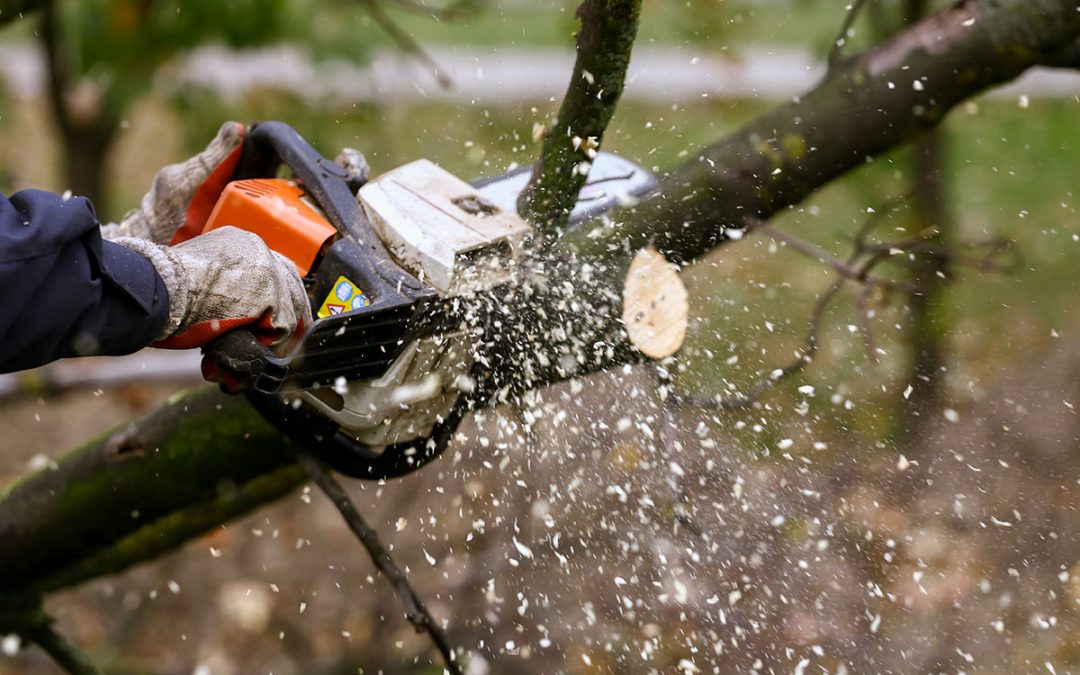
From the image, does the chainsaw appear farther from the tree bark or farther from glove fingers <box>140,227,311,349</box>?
the tree bark

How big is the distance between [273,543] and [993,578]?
2.57 meters

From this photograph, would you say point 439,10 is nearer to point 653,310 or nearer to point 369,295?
point 653,310

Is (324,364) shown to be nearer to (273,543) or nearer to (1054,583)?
(273,543)

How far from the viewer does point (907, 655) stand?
317 cm

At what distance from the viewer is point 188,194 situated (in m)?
1.97

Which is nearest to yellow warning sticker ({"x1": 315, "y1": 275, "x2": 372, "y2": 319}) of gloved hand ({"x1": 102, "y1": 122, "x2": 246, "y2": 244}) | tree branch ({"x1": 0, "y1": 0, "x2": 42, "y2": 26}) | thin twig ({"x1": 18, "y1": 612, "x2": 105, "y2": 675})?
gloved hand ({"x1": 102, "y1": 122, "x2": 246, "y2": 244})

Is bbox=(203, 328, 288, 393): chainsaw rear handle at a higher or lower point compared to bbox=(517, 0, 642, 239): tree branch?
lower

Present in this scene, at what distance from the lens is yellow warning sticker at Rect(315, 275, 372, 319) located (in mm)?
1687

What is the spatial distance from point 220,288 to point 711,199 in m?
0.97

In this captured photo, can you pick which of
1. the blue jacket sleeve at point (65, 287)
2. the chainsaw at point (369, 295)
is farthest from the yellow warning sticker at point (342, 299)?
the blue jacket sleeve at point (65, 287)

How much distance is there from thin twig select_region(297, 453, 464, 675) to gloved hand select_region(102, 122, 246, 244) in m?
0.48

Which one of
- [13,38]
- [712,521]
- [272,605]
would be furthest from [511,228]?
[13,38]

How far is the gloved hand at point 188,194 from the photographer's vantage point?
6.41 ft

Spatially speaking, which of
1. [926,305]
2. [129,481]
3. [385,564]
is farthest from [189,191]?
[926,305]
